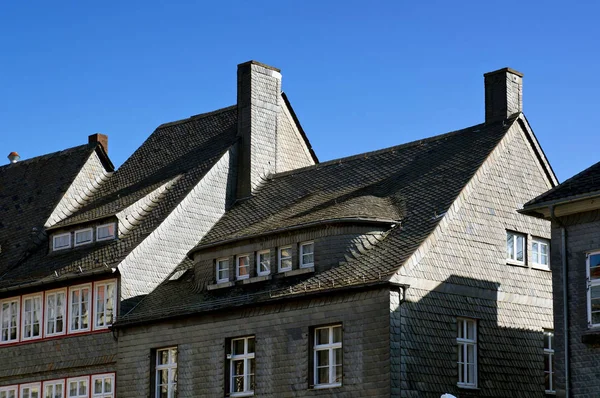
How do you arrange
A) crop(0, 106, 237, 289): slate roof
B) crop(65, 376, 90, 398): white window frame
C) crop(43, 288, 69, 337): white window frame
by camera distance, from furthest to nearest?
crop(43, 288, 69, 337): white window frame → crop(0, 106, 237, 289): slate roof → crop(65, 376, 90, 398): white window frame

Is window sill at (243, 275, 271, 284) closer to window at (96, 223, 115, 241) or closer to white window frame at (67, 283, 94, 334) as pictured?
white window frame at (67, 283, 94, 334)

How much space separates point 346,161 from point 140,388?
1037 centimetres

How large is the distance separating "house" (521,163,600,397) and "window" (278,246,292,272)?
9.07 meters

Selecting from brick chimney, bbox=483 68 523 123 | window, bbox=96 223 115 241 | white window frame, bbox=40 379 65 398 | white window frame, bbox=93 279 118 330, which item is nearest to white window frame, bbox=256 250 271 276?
white window frame, bbox=93 279 118 330

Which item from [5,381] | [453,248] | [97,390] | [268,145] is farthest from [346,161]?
[5,381]

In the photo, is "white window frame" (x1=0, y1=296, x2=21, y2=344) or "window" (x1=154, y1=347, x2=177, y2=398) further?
"white window frame" (x1=0, y1=296, x2=21, y2=344)

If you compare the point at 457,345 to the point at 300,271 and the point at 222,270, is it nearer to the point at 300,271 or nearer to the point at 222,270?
the point at 300,271

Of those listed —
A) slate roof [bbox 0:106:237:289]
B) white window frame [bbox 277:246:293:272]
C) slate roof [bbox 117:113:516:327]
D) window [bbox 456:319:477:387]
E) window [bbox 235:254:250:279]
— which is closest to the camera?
window [bbox 456:319:477:387]

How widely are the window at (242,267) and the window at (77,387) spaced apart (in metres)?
7.24

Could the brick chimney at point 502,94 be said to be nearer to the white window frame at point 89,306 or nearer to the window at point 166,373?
the window at point 166,373

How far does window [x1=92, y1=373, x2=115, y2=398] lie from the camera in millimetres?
40844

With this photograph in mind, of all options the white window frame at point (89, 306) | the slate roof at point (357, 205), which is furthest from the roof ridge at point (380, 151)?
the white window frame at point (89, 306)

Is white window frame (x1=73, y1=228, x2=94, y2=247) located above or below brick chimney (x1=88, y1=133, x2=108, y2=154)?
below

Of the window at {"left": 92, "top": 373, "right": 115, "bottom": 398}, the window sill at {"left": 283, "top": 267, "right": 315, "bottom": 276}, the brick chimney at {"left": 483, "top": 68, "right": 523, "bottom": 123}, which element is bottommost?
the window at {"left": 92, "top": 373, "right": 115, "bottom": 398}
